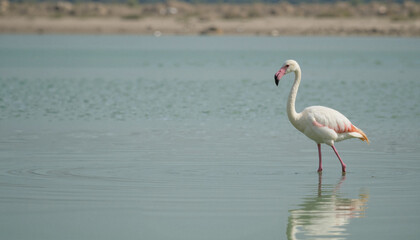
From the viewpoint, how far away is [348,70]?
3116 cm

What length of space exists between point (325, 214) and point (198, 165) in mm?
2952

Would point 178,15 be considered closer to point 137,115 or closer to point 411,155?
point 137,115

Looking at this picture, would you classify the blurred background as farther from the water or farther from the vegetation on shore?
the water

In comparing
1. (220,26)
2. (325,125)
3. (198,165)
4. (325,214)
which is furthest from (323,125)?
(220,26)

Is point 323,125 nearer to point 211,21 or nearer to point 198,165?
point 198,165

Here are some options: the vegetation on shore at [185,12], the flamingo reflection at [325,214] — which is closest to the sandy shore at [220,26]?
the vegetation on shore at [185,12]

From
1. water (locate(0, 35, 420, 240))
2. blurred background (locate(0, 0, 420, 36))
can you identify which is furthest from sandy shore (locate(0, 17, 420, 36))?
water (locate(0, 35, 420, 240))

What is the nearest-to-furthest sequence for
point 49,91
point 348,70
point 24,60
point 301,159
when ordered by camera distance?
1. point 301,159
2. point 49,91
3. point 348,70
4. point 24,60

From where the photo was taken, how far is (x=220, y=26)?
62719mm

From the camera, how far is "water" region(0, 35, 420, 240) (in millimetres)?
7293

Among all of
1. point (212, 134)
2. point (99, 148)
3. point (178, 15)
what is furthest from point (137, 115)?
point (178, 15)

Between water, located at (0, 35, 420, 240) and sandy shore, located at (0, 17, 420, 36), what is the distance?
37.6 m

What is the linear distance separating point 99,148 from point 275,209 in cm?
454

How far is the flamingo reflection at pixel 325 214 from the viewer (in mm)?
6941
